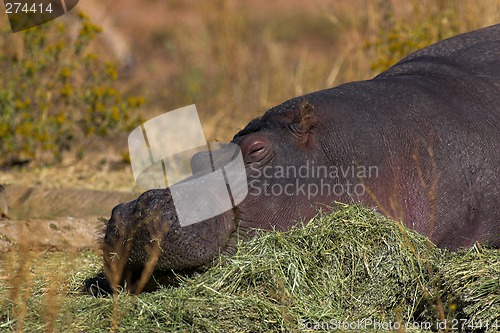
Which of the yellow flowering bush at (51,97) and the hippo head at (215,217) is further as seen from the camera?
the yellow flowering bush at (51,97)

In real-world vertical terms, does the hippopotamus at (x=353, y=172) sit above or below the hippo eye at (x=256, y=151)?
below

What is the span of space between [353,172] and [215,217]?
2.38ft

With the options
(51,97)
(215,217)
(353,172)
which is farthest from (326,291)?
(51,97)

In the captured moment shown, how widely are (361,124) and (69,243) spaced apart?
80.0 inches

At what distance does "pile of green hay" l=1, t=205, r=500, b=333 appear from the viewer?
11.5ft

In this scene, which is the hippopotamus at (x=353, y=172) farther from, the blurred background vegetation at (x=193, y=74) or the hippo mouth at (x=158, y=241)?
the blurred background vegetation at (x=193, y=74)

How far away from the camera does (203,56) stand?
43.0ft

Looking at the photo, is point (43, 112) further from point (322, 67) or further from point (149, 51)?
point (149, 51)

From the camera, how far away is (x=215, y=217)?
12.6 ft

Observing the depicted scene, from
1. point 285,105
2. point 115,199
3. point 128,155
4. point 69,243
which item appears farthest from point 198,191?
point 128,155

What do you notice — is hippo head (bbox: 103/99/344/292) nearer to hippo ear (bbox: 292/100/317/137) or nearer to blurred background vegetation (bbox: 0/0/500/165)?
hippo ear (bbox: 292/100/317/137)

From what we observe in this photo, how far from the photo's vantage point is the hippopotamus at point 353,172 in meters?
3.83

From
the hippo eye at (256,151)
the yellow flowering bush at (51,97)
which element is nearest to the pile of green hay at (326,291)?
the hippo eye at (256,151)

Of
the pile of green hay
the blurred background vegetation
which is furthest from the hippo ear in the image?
the blurred background vegetation
